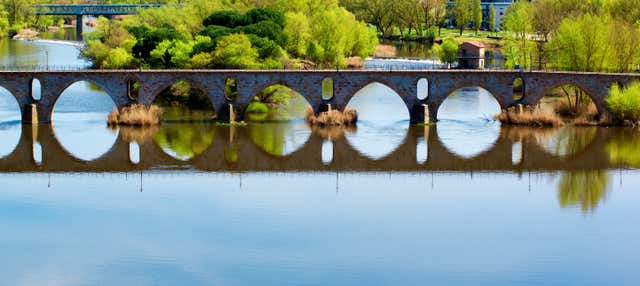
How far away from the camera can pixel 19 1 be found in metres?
197

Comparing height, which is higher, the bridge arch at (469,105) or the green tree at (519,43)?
the green tree at (519,43)

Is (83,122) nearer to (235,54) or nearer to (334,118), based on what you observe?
(235,54)

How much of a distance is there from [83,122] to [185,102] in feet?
46.9

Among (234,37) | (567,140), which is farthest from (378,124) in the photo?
(234,37)

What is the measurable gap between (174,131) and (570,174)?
103 feet

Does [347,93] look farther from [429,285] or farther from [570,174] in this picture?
[429,285]

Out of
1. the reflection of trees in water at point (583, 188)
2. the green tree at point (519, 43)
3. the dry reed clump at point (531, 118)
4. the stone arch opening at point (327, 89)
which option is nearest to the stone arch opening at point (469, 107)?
the dry reed clump at point (531, 118)

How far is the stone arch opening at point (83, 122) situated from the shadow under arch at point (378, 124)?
18.2 meters

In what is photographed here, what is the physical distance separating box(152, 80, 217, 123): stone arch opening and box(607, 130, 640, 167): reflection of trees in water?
34.0 meters

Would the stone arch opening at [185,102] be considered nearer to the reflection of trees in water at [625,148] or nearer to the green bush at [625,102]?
the green bush at [625,102]

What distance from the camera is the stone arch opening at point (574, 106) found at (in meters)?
89.7

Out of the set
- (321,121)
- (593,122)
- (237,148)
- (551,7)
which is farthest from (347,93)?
(551,7)

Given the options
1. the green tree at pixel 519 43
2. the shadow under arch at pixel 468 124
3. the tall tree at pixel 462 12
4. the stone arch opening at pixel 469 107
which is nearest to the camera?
the shadow under arch at pixel 468 124

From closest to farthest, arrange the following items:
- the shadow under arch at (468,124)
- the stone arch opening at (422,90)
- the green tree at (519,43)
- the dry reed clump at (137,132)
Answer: the shadow under arch at (468,124)
the dry reed clump at (137,132)
the stone arch opening at (422,90)
the green tree at (519,43)
